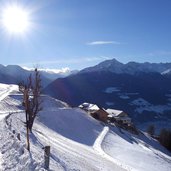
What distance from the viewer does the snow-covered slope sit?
2427cm

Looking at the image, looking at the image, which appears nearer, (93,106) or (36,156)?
(36,156)

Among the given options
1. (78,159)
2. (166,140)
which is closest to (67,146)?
(78,159)

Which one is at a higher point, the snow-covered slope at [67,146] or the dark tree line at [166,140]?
the snow-covered slope at [67,146]

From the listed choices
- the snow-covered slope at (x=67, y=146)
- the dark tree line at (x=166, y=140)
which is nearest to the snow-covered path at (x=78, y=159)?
the snow-covered slope at (x=67, y=146)

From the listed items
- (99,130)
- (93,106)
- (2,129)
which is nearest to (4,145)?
(2,129)

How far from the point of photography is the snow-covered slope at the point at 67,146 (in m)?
24.3

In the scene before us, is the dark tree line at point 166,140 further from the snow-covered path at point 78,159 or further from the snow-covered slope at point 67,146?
the snow-covered path at point 78,159

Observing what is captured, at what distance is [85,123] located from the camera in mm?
84375

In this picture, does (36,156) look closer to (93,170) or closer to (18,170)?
(18,170)

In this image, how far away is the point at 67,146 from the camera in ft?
147

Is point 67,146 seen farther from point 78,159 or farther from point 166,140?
point 166,140

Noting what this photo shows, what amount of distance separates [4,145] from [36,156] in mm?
3249

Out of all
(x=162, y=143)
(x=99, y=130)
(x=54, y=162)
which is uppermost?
(x=54, y=162)

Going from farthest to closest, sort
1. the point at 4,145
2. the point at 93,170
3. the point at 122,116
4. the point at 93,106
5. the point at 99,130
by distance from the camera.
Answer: the point at 122,116 < the point at 93,106 < the point at 99,130 < the point at 93,170 < the point at 4,145
